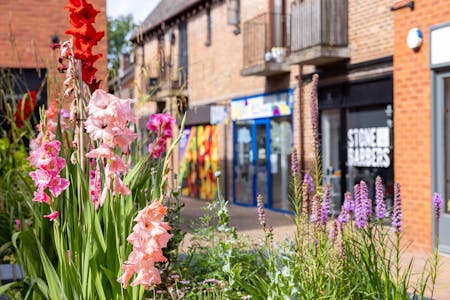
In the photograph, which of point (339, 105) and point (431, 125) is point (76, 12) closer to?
point (431, 125)

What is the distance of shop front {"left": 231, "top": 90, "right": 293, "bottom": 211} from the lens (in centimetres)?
1628

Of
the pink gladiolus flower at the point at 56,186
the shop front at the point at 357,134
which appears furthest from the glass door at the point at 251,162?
the pink gladiolus flower at the point at 56,186

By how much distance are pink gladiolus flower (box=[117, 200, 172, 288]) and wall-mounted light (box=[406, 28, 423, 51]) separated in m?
7.68

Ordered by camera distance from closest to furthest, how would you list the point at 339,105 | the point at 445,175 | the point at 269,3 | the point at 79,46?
the point at 79,46, the point at 445,175, the point at 339,105, the point at 269,3

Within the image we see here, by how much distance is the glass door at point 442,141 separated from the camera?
9.24 metres

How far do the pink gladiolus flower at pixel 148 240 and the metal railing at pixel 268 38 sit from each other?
13.1m

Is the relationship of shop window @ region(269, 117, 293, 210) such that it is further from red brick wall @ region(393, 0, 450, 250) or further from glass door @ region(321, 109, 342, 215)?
red brick wall @ region(393, 0, 450, 250)

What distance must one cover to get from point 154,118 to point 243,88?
42.7 feet

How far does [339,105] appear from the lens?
1351 cm

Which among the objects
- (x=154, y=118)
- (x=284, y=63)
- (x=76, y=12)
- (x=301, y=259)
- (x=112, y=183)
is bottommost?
(x=301, y=259)

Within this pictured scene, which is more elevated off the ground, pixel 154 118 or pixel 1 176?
pixel 154 118

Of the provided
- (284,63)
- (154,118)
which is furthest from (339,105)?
(154,118)

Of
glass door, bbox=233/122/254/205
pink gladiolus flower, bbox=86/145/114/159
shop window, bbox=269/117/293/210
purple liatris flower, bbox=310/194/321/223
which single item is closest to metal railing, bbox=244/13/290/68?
shop window, bbox=269/117/293/210

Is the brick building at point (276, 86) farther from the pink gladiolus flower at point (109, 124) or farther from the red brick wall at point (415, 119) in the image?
the pink gladiolus flower at point (109, 124)
